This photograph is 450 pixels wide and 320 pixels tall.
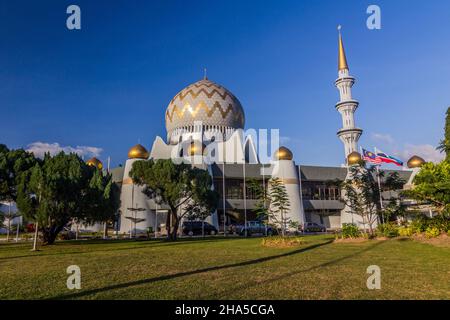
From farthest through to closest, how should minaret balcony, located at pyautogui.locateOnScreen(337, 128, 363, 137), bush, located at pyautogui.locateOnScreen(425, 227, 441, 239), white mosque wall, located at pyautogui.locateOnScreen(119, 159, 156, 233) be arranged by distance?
minaret balcony, located at pyautogui.locateOnScreen(337, 128, 363, 137) → white mosque wall, located at pyautogui.locateOnScreen(119, 159, 156, 233) → bush, located at pyautogui.locateOnScreen(425, 227, 441, 239)

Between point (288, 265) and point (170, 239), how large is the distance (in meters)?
16.5

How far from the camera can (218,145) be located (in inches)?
1911

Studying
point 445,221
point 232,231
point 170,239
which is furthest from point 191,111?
point 445,221

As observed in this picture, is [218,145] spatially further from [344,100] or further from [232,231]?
[344,100]

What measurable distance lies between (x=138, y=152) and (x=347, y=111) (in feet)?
107

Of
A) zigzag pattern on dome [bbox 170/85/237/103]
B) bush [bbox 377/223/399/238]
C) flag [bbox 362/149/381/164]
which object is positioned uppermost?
zigzag pattern on dome [bbox 170/85/237/103]

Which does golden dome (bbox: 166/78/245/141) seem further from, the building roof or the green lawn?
the green lawn

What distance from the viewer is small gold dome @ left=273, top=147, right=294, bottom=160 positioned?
42.4 meters

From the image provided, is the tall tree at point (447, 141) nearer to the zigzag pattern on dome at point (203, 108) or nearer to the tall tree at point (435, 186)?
the tall tree at point (435, 186)

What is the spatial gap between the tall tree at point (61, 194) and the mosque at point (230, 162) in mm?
14595

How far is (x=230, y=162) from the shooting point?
48844 mm

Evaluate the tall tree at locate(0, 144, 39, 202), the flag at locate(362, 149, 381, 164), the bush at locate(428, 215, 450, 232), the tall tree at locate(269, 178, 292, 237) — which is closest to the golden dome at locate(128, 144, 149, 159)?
the tall tree at locate(0, 144, 39, 202)

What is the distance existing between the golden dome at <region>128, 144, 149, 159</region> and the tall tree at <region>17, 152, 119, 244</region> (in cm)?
1864

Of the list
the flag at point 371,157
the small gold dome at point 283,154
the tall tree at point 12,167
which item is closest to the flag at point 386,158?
the flag at point 371,157
